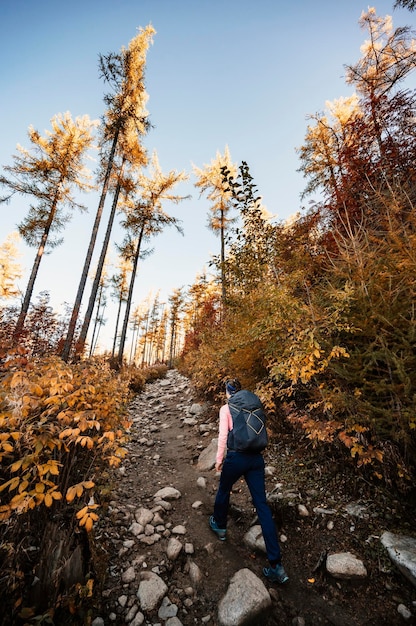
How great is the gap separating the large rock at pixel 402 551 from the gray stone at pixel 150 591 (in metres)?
2.36

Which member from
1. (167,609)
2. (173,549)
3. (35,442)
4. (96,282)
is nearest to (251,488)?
(173,549)

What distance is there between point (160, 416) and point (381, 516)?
6.62 meters

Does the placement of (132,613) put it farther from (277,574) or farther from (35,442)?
(35,442)

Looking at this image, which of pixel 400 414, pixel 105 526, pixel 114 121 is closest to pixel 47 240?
pixel 114 121

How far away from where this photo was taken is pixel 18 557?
203 centimetres

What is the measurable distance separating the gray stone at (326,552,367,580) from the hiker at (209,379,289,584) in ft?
1.61

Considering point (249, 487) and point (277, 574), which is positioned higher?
point (249, 487)

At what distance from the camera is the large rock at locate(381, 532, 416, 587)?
2.39 metres

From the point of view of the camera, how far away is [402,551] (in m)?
2.55

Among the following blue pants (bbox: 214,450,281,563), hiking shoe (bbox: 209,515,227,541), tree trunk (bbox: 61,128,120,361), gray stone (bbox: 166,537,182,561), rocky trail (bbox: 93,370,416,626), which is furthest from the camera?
tree trunk (bbox: 61,128,120,361)

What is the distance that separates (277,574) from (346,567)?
71 cm

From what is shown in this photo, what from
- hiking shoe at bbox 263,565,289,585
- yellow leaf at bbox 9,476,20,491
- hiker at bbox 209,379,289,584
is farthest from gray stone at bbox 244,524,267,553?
yellow leaf at bbox 9,476,20,491

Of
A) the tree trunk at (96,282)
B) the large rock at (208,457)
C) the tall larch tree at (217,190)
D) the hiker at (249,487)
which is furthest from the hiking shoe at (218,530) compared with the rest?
the tall larch tree at (217,190)

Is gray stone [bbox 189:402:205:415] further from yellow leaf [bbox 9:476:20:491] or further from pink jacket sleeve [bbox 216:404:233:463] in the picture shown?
yellow leaf [bbox 9:476:20:491]
